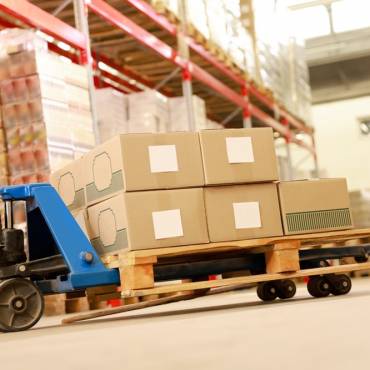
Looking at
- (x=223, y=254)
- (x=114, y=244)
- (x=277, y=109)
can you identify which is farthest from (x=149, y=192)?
(x=277, y=109)

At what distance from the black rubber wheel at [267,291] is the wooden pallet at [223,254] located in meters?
0.39

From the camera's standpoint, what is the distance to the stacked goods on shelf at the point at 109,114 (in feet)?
27.5

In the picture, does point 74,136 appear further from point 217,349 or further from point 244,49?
point 244,49

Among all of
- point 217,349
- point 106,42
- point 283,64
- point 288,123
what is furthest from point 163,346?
point 288,123

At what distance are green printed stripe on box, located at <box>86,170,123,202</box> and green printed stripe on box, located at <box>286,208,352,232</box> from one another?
1.07 m

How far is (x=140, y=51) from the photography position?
32.6ft

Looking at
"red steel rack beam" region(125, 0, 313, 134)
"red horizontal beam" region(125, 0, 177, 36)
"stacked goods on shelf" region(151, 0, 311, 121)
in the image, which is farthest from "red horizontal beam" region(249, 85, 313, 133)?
"red horizontal beam" region(125, 0, 177, 36)

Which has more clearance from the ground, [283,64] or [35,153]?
[283,64]

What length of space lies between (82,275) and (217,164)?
1.05 m

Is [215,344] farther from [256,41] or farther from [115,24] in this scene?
[256,41]

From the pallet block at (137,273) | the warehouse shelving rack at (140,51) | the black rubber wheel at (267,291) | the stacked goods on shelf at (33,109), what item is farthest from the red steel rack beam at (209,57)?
the pallet block at (137,273)

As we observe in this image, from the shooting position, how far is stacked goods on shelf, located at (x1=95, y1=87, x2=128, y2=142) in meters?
8.37

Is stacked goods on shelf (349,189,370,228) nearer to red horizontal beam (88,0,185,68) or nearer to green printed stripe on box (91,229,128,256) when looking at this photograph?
red horizontal beam (88,0,185,68)

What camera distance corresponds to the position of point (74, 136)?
6664mm
